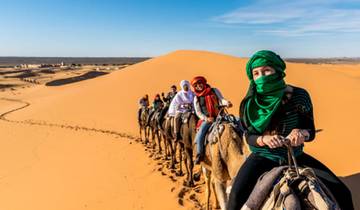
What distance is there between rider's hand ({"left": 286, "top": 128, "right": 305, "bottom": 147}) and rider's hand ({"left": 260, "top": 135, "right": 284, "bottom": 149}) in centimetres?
8

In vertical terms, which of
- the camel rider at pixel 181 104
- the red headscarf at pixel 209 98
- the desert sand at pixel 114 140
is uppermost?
the red headscarf at pixel 209 98

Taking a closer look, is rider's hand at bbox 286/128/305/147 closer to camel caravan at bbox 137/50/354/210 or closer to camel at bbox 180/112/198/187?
camel caravan at bbox 137/50/354/210

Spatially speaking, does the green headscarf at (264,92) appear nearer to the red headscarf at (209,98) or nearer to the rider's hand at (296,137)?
the rider's hand at (296,137)

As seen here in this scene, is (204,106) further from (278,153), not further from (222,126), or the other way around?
(278,153)

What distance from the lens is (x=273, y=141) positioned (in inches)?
107

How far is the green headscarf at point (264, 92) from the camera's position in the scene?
2812 millimetres

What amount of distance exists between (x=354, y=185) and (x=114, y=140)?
1128cm

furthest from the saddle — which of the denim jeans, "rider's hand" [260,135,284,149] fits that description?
"rider's hand" [260,135,284,149]

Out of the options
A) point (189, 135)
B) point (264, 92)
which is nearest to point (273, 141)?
point (264, 92)

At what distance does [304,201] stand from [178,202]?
5.28 meters

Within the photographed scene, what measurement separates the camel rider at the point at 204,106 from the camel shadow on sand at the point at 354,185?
3.21m

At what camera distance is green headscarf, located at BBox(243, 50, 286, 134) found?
281 centimetres

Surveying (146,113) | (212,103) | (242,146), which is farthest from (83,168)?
(242,146)

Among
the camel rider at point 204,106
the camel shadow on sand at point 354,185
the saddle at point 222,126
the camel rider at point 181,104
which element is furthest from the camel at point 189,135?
the camel shadow on sand at point 354,185
